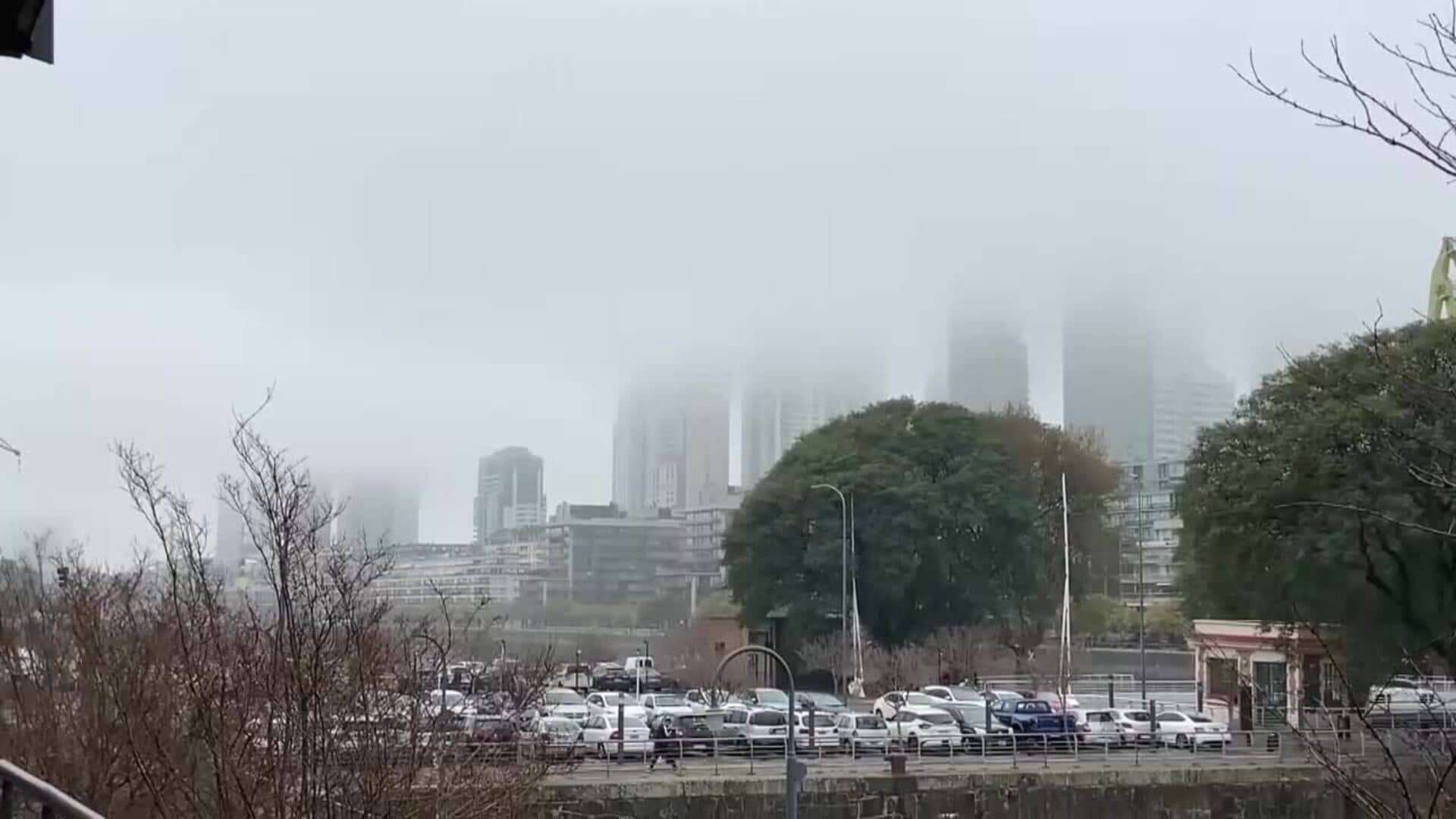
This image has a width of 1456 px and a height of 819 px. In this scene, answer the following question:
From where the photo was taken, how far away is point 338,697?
28.9 feet

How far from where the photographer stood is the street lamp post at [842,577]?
43938mm

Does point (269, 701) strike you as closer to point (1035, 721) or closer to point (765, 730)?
point (765, 730)

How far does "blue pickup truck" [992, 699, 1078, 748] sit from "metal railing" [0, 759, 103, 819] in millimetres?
27716

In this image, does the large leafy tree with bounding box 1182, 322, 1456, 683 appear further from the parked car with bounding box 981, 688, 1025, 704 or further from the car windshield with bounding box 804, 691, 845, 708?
the car windshield with bounding box 804, 691, 845, 708

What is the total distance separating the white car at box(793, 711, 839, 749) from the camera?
29.3 meters

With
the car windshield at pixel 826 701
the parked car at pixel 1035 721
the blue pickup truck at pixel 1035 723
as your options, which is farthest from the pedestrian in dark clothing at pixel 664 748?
the parked car at pixel 1035 721

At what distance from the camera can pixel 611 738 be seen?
1146 inches

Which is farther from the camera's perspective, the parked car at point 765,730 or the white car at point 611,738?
the parked car at point 765,730

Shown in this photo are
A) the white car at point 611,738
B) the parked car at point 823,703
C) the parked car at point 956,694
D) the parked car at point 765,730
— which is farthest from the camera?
the parked car at point 956,694

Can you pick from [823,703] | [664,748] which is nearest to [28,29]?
[664,748]

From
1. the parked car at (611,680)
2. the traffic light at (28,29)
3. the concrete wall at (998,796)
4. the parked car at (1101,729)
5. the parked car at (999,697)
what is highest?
the traffic light at (28,29)

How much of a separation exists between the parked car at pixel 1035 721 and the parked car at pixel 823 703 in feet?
12.2

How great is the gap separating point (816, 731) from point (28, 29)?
96.0ft

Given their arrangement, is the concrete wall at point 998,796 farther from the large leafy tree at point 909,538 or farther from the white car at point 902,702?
the large leafy tree at point 909,538
